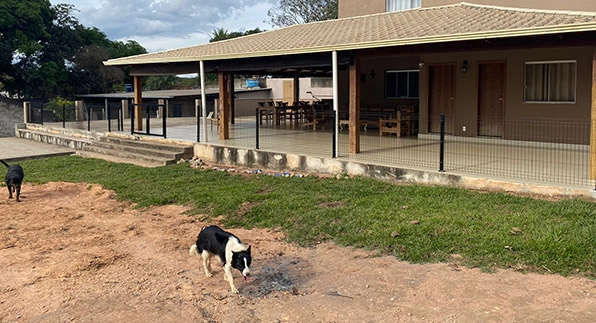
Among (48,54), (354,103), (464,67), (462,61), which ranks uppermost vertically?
(48,54)

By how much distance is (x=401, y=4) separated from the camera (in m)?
17.2

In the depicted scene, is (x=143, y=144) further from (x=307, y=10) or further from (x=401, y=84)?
(x=307, y=10)

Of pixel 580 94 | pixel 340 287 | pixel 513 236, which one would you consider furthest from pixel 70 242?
pixel 580 94

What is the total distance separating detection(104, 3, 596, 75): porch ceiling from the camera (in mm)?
9438

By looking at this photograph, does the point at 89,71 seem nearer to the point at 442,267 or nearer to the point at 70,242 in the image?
the point at 70,242

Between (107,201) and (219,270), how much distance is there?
16.7 feet

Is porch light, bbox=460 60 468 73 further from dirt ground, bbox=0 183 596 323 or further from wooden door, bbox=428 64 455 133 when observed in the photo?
dirt ground, bbox=0 183 596 323

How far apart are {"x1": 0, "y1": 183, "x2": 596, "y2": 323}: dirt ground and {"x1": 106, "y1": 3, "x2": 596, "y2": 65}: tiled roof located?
4938 millimetres

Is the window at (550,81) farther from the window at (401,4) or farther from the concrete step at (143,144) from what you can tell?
the concrete step at (143,144)

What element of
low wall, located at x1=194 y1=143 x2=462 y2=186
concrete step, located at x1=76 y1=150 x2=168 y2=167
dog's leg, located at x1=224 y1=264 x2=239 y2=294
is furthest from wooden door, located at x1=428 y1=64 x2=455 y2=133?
dog's leg, located at x1=224 y1=264 x2=239 y2=294

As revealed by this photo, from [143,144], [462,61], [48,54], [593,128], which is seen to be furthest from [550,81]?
[48,54]

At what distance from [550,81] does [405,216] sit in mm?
7559

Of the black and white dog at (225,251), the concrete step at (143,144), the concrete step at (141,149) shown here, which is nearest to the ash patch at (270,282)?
the black and white dog at (225,251)

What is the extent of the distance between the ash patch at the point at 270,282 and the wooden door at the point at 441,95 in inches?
Answer: 397
